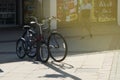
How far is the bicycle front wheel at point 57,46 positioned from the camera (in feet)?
37.6

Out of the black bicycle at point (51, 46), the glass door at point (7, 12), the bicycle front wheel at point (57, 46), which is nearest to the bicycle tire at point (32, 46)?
the black bicycle at point (51, 46)

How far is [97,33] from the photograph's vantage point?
726 inches

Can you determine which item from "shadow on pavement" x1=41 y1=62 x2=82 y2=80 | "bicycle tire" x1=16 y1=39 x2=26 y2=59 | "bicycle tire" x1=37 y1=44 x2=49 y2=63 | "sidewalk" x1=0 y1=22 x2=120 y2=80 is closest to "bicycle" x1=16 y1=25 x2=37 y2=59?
"bicycle tire" x1=16 y1=39 x2=26 y2=59

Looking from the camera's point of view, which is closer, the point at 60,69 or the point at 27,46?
the point at 60,69

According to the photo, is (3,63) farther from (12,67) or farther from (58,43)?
(58,43)

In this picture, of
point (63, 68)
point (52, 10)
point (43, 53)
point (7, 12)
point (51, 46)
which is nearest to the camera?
point (63, 68)

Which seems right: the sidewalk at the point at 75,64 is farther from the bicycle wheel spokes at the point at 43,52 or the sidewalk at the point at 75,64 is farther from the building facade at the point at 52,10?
the building facade at the point at 52,10

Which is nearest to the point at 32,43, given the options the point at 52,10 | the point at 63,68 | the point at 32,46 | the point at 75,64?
the point at 32,46

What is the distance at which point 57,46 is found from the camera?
456 inches

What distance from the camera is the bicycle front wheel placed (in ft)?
37.6

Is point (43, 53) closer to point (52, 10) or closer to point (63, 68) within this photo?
point (63, 68)

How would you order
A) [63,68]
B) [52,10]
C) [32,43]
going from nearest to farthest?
1. [63,68]
2. [32,43]
3. [52,10]

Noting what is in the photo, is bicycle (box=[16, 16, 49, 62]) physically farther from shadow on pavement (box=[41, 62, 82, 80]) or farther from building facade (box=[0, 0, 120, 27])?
building facade (box=[0, 0, 120, 27])

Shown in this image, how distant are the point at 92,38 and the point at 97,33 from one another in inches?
66.0
